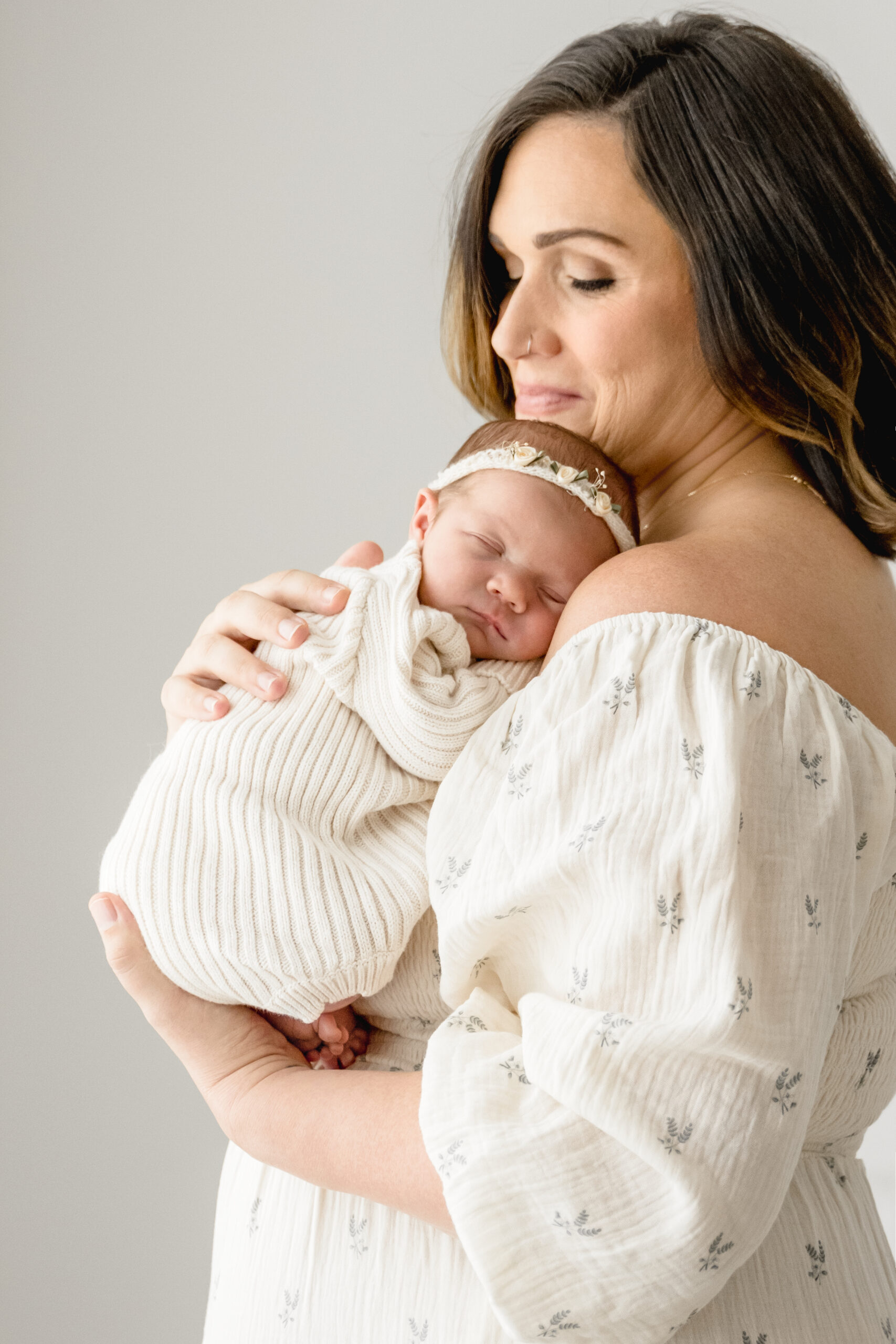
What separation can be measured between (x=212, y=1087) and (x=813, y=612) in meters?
0.72

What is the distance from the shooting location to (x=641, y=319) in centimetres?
129

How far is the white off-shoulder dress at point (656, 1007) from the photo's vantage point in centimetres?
86

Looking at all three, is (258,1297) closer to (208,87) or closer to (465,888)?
(465,888)

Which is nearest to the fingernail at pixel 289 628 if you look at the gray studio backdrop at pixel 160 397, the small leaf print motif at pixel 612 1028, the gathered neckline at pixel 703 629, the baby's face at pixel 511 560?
the baby's face at pixel 511 560

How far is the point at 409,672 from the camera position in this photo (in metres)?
1.21

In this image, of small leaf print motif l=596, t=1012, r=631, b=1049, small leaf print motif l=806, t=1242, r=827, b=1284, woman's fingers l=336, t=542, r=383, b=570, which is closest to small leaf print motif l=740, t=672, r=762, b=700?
small leaf print motif l=596, t=1012, r=631, b=1049

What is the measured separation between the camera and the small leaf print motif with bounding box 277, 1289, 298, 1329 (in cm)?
118

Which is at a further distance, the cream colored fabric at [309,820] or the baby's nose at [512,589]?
the baby's nose at [512,589]

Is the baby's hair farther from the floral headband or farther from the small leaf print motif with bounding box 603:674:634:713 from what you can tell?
the small leaf print motif with bounding box 603:674:634:713

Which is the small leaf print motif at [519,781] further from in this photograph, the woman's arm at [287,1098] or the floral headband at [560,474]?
the floral headband at [560,474]

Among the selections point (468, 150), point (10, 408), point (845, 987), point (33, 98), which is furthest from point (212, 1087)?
point (33, 98)

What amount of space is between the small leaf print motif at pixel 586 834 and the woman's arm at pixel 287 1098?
10.7 inches

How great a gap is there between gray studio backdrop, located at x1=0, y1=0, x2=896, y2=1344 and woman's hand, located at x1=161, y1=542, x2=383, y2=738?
55.4 inches

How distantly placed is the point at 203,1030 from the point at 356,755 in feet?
1.02
